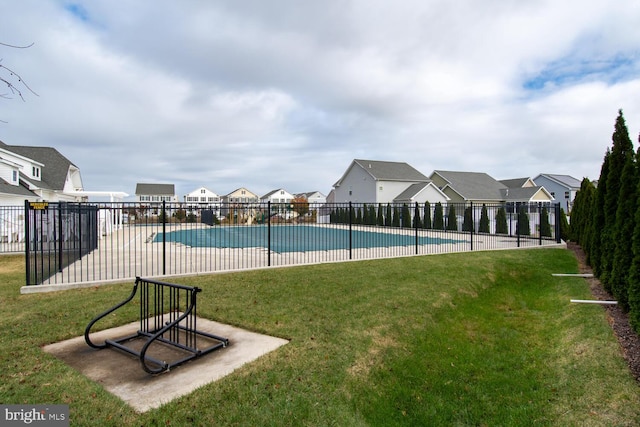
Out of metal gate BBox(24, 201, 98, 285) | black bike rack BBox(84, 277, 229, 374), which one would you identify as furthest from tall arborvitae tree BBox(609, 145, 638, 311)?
metal gate BBox(24, 201, 98, 285)

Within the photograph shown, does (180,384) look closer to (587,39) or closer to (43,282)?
(43,282)

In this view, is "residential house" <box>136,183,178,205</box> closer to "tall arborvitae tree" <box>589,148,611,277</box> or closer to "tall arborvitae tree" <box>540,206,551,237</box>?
"tall arborvitae tree" <box>540,206,551,237</box>

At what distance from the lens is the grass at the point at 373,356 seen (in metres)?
3.20

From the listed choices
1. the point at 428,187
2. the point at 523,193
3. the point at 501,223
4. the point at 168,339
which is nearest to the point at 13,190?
the point at 168,339

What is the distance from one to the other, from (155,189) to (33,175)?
46287mm

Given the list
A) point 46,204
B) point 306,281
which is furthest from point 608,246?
point 46,204

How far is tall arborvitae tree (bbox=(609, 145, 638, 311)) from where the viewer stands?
5.75 metres

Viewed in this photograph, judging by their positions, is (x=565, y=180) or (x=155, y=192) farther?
(x=155, y=192)

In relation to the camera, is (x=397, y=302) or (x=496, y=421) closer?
Result: (x=496, y=421)

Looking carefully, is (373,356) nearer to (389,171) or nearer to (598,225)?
(598,225)

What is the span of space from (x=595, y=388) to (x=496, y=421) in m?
1.19

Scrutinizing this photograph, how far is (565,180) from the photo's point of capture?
151 ft

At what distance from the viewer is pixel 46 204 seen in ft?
23.4

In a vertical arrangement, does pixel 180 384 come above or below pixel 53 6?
below
